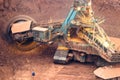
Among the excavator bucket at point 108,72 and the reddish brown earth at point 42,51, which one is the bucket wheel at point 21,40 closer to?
the reddish brown earth at point 42,51

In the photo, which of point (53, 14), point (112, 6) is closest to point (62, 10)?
point (53, 14)

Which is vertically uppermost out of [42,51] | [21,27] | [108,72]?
[21,27]

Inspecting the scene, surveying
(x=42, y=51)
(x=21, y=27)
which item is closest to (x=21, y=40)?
(x=21, y=27)

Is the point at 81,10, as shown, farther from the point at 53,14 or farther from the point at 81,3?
the point at 53,14

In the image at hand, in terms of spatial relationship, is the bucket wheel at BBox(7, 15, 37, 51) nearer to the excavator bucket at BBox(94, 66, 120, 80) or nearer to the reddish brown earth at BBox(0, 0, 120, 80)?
the reddish brown earth at BBox(0, 0, 120, 80)

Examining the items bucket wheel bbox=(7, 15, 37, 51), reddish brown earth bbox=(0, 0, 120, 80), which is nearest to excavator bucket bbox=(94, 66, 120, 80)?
reddish brown earth bbox=(0, 0, 120, 80)

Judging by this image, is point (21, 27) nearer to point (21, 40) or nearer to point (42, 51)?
point (21, 40)
